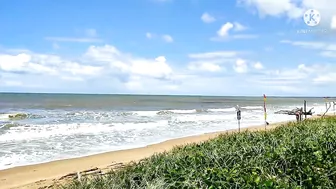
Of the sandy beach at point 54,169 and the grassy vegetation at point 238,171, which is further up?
the grassy vegetation at point 238,171

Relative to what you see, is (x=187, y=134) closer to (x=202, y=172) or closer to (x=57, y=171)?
(x=57, y=171)

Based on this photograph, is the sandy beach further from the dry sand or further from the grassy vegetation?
the grassy vegetation

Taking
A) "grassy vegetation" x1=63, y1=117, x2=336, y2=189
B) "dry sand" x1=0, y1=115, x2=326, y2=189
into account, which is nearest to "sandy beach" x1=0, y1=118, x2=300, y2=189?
"dry sand" x1=0, y1=115, x2=326, y2=189

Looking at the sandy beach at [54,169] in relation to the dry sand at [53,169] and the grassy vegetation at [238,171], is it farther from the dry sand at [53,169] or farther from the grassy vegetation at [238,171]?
the grassy vegetation at [238,171]

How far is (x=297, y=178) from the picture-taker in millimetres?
4301

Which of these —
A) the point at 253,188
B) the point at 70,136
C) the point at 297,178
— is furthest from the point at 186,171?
the point at 70,136

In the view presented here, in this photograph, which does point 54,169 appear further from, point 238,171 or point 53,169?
point 238,171

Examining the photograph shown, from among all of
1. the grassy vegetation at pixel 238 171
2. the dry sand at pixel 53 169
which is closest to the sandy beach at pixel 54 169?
the dry sand at pixel 53 169

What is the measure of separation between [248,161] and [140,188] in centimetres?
151

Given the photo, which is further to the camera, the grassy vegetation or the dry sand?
the dry sand

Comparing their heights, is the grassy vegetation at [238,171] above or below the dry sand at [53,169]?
above

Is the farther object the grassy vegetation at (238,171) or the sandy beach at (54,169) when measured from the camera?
the sandy beach at (54,169)

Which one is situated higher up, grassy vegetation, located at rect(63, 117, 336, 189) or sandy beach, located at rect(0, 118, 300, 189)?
grassy vegetation, located at rect(63, 117, 336, 189)

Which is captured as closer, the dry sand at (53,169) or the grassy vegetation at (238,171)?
the grassy vegetation at (238,171)
